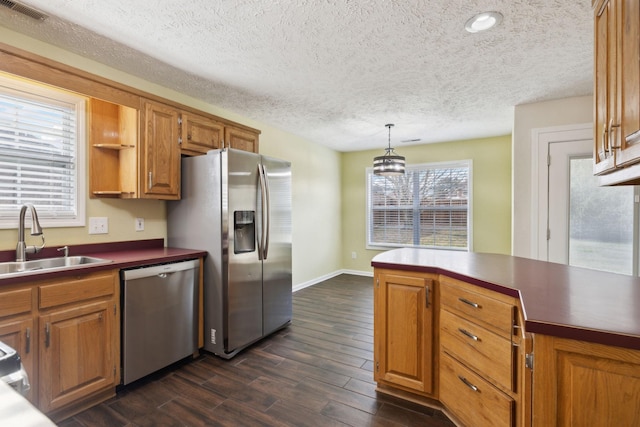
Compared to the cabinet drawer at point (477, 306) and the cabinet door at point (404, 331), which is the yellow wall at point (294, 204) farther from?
the cabinet drawer at point (477, 306)

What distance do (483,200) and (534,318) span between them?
14.6ft

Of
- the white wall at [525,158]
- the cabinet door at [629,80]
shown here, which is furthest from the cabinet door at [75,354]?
the white wall at [525,158]

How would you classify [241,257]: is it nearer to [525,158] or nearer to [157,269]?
[157,269]

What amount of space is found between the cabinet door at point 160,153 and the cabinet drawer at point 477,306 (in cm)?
232

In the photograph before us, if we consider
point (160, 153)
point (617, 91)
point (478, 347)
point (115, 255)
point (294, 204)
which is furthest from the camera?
point (294, 204)

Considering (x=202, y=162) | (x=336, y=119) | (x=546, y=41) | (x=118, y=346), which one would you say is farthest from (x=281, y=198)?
(x=546, y=41)

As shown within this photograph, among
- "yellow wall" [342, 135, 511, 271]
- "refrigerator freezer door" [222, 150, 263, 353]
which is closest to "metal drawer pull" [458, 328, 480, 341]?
"refrigerator freezer door" [222, 150, 263, 353]

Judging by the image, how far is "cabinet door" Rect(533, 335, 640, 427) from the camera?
2.98 feet

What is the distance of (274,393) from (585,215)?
3.36m

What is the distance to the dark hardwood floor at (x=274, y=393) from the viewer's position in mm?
1872

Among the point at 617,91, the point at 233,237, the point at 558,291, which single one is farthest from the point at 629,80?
the point at 233,237

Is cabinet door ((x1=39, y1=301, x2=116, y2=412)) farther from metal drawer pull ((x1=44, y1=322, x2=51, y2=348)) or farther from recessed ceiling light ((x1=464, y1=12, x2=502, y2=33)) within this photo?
recessed ceiling light ((x1=464, y1=12, x2=502, y2=33))

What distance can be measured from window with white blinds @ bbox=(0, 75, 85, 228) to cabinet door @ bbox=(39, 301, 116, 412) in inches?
30.9

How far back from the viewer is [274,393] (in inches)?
84.4
